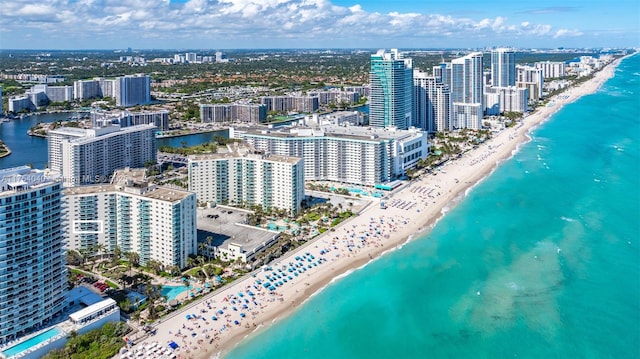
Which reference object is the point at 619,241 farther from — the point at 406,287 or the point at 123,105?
the point at 123,105

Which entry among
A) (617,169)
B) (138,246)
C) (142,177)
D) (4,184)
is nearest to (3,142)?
(142,177)

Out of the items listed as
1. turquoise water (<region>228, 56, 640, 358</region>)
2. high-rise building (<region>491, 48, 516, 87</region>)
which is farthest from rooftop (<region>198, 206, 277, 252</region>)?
high-rise building (<region>491, 48, 516, 87</region>)

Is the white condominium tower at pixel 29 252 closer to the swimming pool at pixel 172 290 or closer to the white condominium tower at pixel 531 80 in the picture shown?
the swimming pool at pixel 172 290

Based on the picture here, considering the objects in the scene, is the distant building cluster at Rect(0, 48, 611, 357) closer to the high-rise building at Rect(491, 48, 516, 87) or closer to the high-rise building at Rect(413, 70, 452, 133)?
the high-rise building at Rect(413, 70, 452, 133)

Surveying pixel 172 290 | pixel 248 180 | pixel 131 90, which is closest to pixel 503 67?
pixel 131 90

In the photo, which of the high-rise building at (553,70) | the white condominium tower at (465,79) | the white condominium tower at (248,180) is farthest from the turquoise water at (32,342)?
the high-rise building at (553,70)

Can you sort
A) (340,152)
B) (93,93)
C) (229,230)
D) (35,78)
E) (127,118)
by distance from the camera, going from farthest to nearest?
(35,78) → (93,93) → (127,118) → (340,152) → (229,230)

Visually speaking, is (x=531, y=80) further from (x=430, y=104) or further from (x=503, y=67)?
(x=430, y=104)
